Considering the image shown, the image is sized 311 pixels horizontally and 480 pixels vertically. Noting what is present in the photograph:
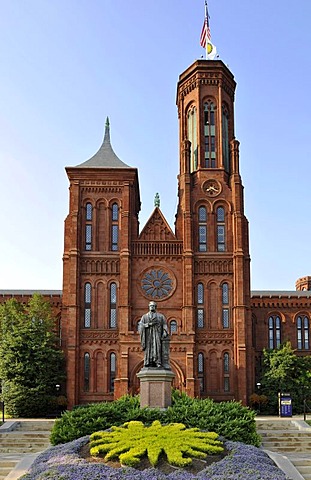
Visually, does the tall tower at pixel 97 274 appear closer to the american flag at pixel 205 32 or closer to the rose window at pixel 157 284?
the rose window at pixel 157 284

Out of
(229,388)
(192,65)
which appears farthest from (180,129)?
(229,388)

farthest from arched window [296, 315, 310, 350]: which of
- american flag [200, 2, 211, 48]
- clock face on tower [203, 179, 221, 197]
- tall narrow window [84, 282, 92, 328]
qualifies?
american flag [200, 2, 211, 48]

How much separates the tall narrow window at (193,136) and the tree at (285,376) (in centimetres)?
1698

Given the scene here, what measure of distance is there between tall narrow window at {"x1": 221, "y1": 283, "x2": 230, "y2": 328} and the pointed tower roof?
13.0 meters

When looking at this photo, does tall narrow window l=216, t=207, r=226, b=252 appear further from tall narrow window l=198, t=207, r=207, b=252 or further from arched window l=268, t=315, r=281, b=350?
arched window l=268, t=315, r=281, b=350

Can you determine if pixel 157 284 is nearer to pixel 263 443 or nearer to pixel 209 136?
pixel 209 136

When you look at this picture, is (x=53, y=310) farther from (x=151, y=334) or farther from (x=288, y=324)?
(x=151, y=334)

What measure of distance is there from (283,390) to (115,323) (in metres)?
14.2

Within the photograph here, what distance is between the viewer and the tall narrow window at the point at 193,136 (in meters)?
57.1

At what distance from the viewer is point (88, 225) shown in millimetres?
54000

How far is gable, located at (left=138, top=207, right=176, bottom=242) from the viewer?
2131 inches

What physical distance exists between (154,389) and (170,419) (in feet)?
6.95

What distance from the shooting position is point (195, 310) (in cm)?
5228

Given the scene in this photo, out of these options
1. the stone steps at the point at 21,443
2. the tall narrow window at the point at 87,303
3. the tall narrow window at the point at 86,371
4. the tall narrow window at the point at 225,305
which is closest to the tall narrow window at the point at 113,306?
the tall narrow window at the point at 87,303
